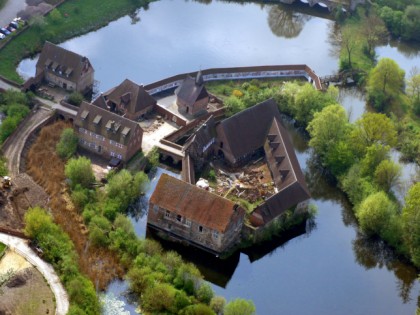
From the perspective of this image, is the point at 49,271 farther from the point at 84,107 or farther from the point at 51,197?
the point at 84,107

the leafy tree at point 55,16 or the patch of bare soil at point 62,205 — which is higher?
the leafy tree at point 55,16

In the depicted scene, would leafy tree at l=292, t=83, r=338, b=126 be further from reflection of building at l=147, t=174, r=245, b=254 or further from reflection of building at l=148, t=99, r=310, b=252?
reflection of building at l=147, t=174, r=245, b=254

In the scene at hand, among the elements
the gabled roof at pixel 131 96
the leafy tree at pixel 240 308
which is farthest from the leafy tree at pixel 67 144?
the leafy tree at pixel 240 308

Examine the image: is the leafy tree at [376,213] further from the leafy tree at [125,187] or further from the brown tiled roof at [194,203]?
the leafy tree at [125,187]

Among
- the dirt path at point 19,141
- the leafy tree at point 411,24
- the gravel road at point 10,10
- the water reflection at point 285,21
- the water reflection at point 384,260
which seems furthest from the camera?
the water reflection at point 285,21

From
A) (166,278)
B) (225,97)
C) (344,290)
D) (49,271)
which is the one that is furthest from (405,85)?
(49,271)

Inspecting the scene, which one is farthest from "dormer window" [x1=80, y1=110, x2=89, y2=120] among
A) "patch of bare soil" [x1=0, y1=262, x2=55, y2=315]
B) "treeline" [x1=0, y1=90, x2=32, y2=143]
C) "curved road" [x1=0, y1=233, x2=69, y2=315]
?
"patch of bare soil" [x1=0, y1=262, x2=55, y2=315]
